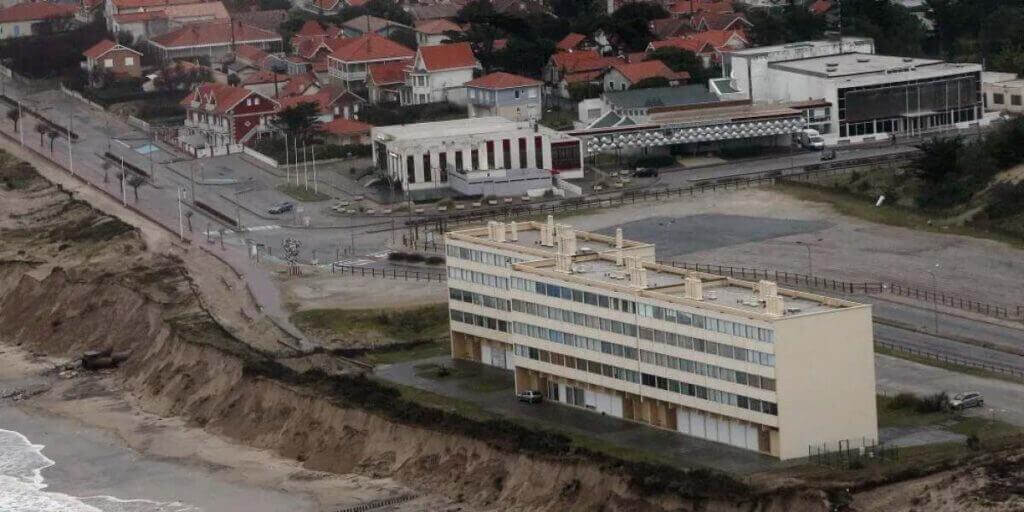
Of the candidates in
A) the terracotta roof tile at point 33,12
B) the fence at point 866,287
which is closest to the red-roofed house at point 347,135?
the fence at point 866,287

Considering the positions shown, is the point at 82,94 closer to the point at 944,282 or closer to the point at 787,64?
the point at 787,64

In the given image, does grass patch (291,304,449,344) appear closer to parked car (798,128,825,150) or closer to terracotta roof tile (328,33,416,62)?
parked car (798,128,825,150)

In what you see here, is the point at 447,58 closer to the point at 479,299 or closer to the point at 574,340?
the point at 479,299

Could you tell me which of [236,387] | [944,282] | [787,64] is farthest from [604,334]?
[787,64]

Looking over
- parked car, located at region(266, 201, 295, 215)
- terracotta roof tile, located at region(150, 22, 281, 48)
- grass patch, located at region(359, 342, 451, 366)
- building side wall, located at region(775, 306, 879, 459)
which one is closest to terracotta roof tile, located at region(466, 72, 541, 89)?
parked car, located at region(266, 201, 295, 215)

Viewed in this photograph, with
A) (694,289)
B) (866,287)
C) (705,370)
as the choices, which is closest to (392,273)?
(866,287)

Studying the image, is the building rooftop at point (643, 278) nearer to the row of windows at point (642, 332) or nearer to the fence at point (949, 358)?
the row of windows at point (642, 332)

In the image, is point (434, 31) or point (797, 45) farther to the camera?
point (434, 31)
